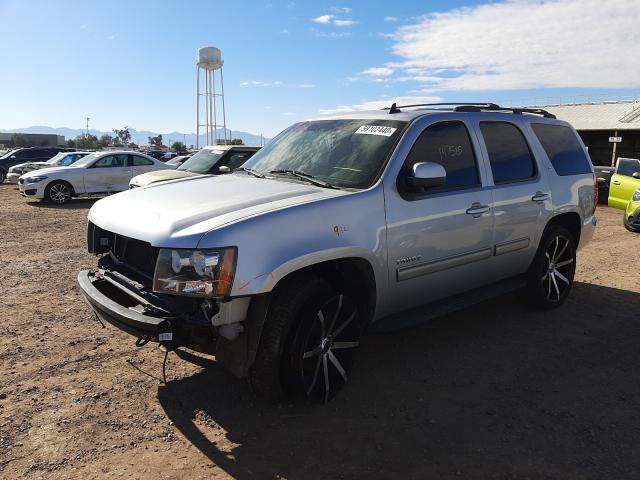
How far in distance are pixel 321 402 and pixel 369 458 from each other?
0.60 meters

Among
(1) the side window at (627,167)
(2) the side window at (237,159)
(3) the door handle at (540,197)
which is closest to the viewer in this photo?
(3) the door handle at (540,197)

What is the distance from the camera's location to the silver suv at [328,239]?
301 centimetres

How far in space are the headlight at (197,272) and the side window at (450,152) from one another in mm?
1679

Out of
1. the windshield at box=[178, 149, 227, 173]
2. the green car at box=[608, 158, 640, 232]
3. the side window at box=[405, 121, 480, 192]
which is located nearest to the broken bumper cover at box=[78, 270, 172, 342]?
the side window at box=[405, 121, 480, 192]

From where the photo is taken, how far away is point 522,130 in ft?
17.0

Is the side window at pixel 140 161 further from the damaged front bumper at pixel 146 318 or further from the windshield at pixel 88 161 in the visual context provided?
the damaged front bumper at pixel 146 318

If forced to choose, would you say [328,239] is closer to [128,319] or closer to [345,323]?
[345,323]

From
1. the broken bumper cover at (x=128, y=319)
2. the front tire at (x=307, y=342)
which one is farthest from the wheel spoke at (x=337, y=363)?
the broken bumper cover at (x=128, y=319)

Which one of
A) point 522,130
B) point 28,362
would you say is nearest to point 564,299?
point 522,130

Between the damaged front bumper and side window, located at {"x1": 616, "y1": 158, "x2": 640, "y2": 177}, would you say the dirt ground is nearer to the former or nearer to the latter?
the damaged front bumper

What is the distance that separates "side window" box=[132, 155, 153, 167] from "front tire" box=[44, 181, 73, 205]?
2.15 m

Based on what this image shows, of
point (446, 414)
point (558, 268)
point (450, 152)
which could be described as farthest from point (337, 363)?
point (558, 268)

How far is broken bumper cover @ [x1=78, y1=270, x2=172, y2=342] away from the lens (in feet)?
9.64

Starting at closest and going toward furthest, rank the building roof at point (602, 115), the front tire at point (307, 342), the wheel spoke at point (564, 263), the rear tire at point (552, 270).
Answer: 1. the front tire at point (307, 342)
2. the rear tire at point (552, 270)
3. the wheel spoke at point (564, 263)
4. the building roof at point (602, 115)
